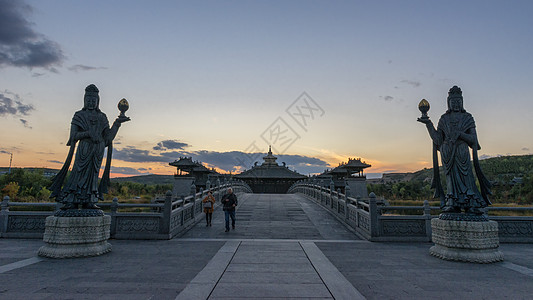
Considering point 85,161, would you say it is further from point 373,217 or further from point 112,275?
point 373,217

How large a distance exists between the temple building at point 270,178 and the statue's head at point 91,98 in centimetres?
3998

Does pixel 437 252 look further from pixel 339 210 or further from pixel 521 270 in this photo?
pixel 339 210

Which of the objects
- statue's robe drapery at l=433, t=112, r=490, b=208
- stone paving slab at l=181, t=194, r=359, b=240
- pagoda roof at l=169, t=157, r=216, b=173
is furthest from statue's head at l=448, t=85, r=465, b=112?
pagoda roof at l=169, t=157, r=216, b=173

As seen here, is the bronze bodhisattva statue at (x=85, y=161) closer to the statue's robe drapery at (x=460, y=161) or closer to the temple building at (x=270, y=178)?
the statue's robe drapery at (x=460, y=161)

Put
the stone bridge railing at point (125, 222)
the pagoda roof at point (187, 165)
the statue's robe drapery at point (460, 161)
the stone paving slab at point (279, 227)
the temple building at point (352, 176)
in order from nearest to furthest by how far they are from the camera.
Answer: the statue's robe drapery at point (460, 161)
the stone bridge railing at point (125, 222)
the stone paving slab at point (279, 227)
the temple building at point (352, 176)
the pagoda roof at point (187, 165)

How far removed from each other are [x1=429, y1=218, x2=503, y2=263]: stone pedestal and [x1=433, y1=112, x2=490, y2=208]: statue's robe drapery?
54 centimetres

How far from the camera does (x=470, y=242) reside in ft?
21.8

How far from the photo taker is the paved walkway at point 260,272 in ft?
14.9

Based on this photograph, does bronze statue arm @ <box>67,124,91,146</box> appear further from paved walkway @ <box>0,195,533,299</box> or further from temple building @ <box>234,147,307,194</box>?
temple building @ <box>234,147,307,194</box>

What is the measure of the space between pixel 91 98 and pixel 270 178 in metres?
41.3

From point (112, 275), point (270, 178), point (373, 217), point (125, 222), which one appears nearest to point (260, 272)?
point (112, 275)

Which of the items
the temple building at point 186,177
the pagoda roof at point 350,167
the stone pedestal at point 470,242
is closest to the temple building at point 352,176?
the pagoda roof at point 350,167

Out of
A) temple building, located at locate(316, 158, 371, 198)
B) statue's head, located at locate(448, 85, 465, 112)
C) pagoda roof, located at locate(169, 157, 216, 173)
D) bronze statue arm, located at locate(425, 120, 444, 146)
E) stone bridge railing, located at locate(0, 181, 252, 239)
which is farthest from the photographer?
pagoda roof, located at locate(169, 157, 216, 173)

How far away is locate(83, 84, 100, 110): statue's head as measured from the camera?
A: 752cm
